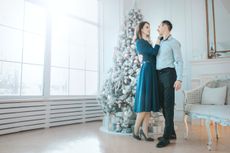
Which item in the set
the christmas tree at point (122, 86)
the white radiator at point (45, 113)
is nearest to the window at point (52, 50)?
the white radiator at point (45, 113)

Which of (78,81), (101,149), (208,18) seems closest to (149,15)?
(208,18)

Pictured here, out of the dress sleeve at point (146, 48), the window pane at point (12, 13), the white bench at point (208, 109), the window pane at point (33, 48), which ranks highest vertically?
the window pane at point (12, 13)

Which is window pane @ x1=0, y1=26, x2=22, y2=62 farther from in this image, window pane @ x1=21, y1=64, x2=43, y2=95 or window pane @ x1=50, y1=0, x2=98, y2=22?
window pane @ x1=50, y1=0, x2=98, y2=22

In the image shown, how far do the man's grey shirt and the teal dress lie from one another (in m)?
0.13

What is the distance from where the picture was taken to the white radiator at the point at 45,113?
318 centimetres

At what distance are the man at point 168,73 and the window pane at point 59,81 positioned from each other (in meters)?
2.32

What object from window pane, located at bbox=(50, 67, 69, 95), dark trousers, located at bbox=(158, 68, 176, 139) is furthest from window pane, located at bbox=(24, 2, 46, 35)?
dark trousers, located at bbox=(158, 68, 176, 139)

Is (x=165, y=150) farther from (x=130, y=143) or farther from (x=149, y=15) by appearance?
(x=149, y=15)

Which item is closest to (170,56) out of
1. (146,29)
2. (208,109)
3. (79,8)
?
(146,29)

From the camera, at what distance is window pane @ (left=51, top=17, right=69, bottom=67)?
417cm

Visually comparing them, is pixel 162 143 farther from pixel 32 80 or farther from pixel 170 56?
pixel 32 80

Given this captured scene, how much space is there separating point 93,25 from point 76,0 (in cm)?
69

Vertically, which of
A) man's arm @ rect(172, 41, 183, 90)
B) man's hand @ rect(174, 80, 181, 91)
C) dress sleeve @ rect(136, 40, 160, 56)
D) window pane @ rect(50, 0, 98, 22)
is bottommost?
man's hand @ rect(174, 80, 181, 91)

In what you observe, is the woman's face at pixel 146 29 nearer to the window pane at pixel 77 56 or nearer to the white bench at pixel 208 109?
the white bench at pixel 208 109
